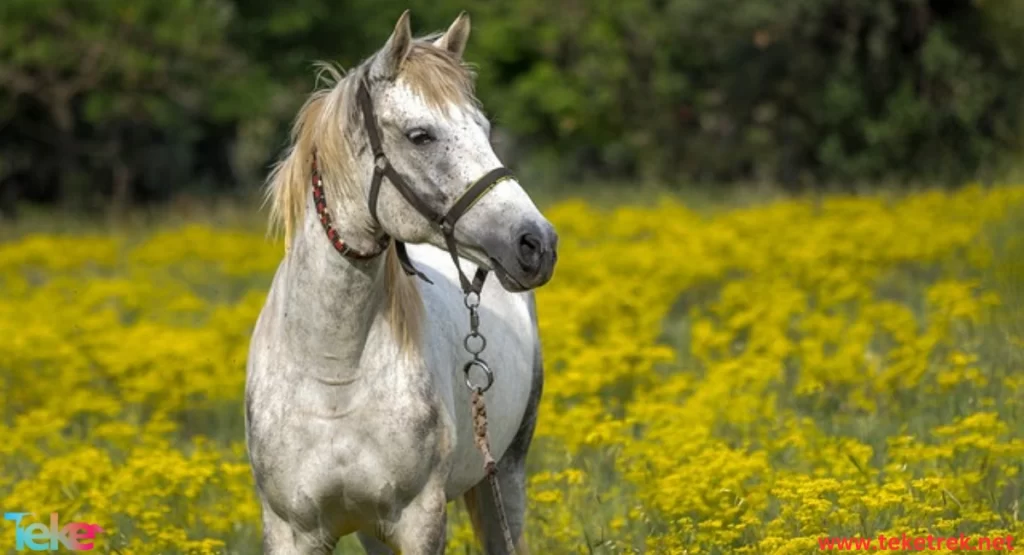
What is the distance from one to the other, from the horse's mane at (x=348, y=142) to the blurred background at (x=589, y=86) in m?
14.5

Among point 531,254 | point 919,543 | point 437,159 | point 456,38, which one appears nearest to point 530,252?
point 531,254

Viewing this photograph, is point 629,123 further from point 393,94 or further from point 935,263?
point 393,94

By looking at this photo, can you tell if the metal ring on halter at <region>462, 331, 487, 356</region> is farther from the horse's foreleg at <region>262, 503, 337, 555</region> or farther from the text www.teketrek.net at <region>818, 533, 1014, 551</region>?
the text www.teketrek.net at <region>818, 533, 1014, 551</region>

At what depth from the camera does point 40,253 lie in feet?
54.1

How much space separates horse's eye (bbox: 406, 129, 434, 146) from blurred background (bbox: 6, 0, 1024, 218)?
48.2 ft

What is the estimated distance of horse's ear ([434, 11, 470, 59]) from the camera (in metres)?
4.83

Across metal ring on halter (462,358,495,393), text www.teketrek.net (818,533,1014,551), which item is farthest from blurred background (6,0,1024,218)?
metal ring on halter (462,358,495,393)

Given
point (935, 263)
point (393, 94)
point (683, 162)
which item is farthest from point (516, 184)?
point (683, 162)

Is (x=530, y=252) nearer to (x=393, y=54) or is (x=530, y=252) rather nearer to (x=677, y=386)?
(x=393, y=54)

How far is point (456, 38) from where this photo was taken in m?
4.89

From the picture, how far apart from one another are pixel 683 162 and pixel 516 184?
2296 cm

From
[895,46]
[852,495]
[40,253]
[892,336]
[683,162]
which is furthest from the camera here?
[683,162]

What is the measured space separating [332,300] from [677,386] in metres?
3.61

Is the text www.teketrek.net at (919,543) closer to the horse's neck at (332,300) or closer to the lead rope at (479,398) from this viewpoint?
the lead rope at (479,398)
